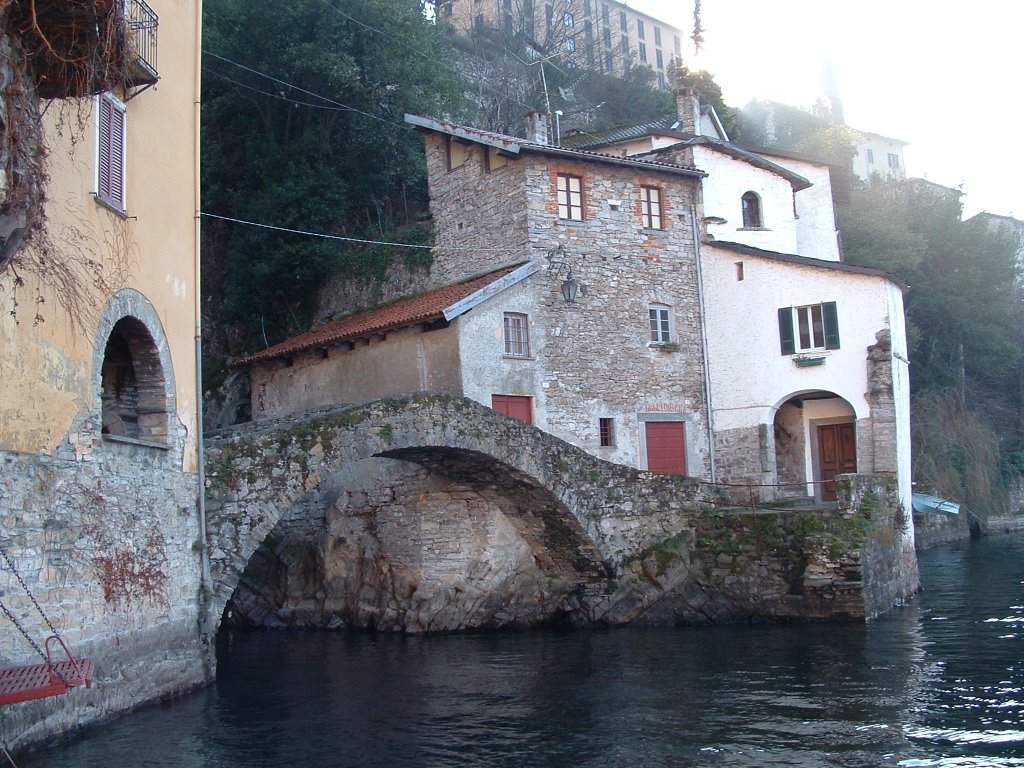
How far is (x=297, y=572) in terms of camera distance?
22203 mm

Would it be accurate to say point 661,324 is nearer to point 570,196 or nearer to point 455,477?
point 570,196

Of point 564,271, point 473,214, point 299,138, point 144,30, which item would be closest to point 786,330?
point 564,271

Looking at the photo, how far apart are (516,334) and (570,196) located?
11.9 ft

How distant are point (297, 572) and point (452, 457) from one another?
530 centimetres

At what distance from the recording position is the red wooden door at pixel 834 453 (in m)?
25.5

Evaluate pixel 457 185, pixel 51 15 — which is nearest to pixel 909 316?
pixel 457 185

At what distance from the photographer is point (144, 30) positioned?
13.1 m

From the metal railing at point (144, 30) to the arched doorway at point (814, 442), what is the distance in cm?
1626

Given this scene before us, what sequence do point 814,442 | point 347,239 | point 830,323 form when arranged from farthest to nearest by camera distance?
point 347,239 → point 814,442 → point 830,323

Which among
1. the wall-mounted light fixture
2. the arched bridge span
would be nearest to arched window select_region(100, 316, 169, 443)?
the arched bridge span

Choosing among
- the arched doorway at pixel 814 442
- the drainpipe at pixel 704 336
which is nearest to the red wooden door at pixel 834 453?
the arched doorway at pixel 814 442

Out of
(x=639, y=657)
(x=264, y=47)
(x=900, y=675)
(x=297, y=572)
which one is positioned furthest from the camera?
(x=264, y=47)

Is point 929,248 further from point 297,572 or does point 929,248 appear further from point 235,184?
point 297,572

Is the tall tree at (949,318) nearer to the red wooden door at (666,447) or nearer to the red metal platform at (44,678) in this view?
the red wooden door at (666,447)
